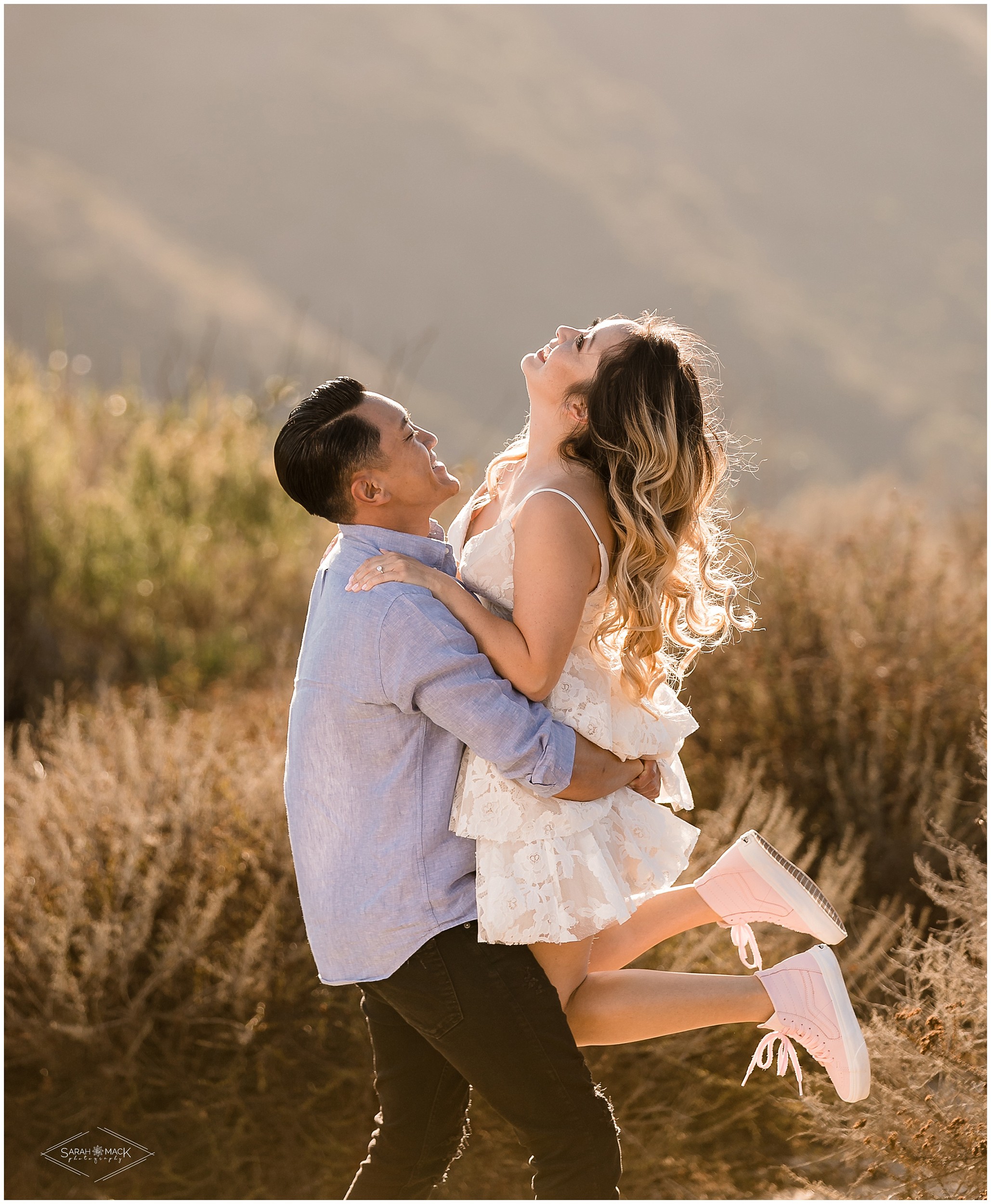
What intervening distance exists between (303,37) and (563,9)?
14759 mm

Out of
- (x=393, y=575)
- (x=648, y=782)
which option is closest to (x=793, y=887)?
(x=648, y=782)

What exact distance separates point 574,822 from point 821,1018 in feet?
2.21

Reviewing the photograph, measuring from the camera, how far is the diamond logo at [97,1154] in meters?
3.25

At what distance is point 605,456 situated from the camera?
7.33 feet

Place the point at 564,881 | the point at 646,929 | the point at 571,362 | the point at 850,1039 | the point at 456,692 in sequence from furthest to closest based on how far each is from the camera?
the point at 646,929 → the point at 571,362 → the point at 850,1039 → the point at 564,881 → the point at 456,692

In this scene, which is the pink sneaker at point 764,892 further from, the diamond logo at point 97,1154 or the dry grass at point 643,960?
the diamond logo at point 97,1154

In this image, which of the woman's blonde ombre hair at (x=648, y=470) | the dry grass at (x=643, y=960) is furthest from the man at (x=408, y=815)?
the dry grass at (x=643, y=960)

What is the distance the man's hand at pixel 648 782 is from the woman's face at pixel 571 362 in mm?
799

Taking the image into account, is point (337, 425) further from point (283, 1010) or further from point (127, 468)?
point (127, 468)

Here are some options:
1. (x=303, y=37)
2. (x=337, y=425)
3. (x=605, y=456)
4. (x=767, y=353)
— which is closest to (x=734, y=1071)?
(x=605, y=456)

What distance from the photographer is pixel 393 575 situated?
2.04 m

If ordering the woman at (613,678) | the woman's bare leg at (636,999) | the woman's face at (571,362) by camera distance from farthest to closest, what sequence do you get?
the woman's face at (571,362), the woman's bare leg at (636,999), the woman at (613,678)

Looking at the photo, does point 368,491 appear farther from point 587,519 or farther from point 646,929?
point 646,929

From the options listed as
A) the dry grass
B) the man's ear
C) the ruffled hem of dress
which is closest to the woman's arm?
the man's ear
